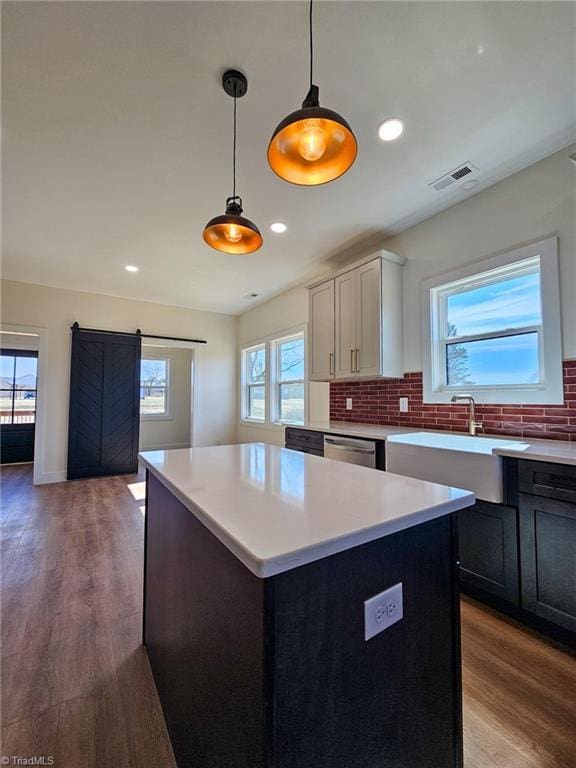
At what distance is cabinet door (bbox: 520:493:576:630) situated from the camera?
5.01 ft

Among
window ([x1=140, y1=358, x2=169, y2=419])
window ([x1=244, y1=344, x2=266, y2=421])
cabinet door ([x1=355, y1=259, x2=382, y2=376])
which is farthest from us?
window ([x1=140, y1=358, x2=169, y2=419])

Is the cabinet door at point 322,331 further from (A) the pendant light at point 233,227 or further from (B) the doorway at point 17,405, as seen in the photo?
(B) the doorway at point 17,405

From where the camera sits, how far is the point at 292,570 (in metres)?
0.65

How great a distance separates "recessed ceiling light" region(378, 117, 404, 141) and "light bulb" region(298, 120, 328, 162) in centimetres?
103

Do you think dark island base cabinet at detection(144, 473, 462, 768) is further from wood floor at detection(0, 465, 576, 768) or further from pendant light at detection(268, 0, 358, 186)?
pendant light at detection(268, 0, 358, 186)

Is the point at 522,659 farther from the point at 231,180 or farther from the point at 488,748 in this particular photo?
the point at 231,180

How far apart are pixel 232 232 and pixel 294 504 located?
1.53m

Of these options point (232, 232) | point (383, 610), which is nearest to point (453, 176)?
point (232, 232)

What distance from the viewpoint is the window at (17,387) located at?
6.26 metres

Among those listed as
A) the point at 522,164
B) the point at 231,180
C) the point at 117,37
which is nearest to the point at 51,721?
the point at 117,37

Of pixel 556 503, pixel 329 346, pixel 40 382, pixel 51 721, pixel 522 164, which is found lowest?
pixel 51 721

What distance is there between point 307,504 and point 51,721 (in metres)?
1.44

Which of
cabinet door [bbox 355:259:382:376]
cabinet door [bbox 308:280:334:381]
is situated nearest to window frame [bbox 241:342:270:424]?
cabinet door [bbox 308:280:334:381]

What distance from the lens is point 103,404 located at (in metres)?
5.08
